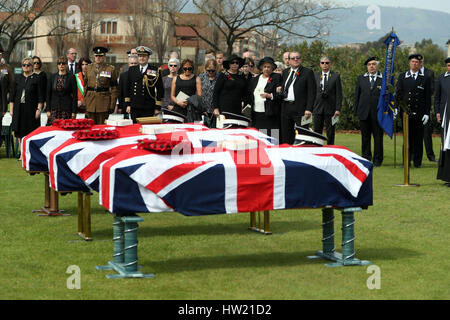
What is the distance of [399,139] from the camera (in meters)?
26.7

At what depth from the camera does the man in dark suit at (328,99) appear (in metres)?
18.4

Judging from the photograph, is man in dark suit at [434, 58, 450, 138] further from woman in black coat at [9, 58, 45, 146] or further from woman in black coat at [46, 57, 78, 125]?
woman in black coat at [9, 58, 45, 146]

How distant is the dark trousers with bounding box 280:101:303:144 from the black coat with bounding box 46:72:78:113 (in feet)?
13.5

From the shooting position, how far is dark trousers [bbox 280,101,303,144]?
47.4ft

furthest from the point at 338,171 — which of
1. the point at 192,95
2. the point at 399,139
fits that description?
the point at 399,139

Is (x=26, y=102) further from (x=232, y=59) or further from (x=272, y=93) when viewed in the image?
(x=272, y=93)

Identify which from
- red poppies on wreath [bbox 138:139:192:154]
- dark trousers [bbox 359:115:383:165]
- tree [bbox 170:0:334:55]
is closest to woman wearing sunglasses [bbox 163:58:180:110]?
dark trousers [bbox 359:115:383:165]

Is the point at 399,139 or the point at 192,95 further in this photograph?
the point at 399,139

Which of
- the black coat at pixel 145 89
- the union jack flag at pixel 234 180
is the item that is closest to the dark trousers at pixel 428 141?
the black coat at pixel 145 89

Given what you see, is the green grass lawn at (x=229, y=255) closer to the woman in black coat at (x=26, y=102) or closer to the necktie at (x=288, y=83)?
the necktie at (x=288, y=83)

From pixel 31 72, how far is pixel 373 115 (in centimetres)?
751

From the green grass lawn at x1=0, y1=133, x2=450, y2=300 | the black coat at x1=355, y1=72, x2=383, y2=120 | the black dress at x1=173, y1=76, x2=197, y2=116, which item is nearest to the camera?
the green grass lawn at x1=0, y1=133, x2=450, y2=300

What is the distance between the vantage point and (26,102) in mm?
17719
